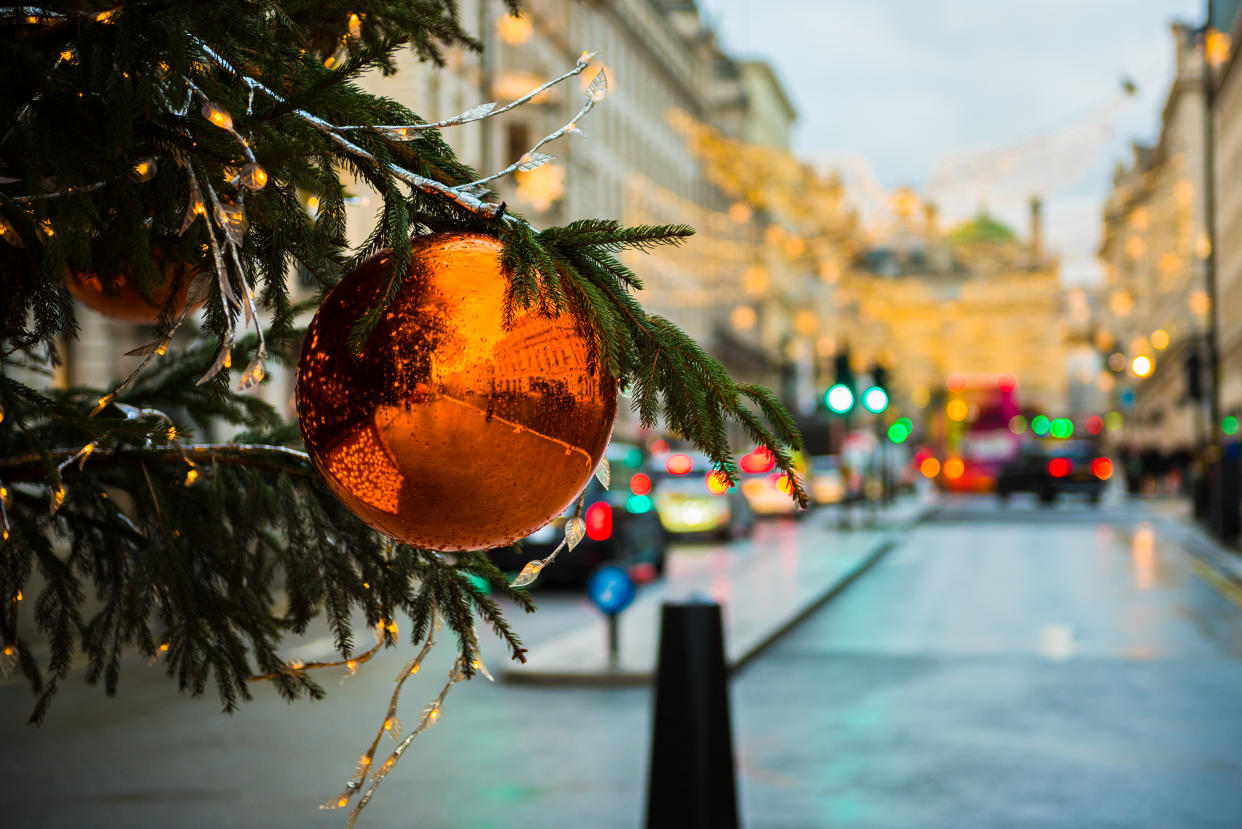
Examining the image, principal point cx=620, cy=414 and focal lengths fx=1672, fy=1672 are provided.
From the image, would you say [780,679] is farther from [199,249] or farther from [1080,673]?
[199,249]

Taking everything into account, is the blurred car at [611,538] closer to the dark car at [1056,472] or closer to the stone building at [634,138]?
the stone building at [634,138]

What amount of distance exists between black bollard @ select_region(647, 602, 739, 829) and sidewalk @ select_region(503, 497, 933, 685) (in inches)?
10.9

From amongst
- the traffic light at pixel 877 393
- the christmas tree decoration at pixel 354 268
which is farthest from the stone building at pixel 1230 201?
the christmas tree decoration at pixel 354 268

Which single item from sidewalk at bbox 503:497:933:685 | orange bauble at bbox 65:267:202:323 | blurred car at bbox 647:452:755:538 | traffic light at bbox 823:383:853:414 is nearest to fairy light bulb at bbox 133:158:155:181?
orange bauble at bbox 65:267:202:323

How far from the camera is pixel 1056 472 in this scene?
46656 mm

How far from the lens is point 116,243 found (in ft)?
9.05

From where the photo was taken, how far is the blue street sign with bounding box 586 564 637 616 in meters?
11.5

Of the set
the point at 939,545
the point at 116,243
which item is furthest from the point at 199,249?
the point at 939,545

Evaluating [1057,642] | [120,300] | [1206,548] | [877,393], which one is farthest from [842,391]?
[120,300]

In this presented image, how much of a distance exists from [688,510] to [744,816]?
22.7 meters

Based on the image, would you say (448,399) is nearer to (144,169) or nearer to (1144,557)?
(144,169)

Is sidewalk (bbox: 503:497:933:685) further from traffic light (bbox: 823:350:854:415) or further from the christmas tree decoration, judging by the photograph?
the christmas tree decoration

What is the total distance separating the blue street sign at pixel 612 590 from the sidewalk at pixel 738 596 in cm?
47

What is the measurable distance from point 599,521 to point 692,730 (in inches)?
523
